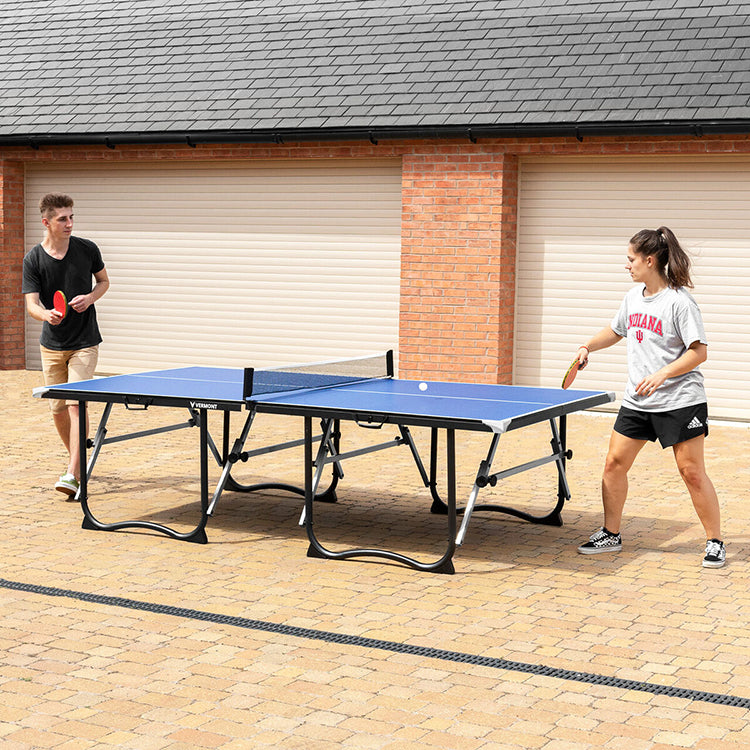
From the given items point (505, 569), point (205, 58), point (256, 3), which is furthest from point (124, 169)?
point (505, 569)

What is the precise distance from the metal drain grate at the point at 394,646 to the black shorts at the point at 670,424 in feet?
6.34

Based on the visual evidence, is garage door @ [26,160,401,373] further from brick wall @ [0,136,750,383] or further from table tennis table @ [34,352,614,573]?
table tennis table @ [34,352,614,573]

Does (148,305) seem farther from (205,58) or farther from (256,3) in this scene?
(256,3)

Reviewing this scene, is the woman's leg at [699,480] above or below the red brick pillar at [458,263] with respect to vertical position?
below

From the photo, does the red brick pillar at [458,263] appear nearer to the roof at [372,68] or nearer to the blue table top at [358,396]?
the roof at [372,68]

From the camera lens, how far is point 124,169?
1636cm

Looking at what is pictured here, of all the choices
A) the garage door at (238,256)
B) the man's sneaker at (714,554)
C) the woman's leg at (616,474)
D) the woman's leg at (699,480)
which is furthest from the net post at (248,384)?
the garage door at (238,256)

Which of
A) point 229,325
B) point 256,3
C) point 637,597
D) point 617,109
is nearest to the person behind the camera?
point 637,597

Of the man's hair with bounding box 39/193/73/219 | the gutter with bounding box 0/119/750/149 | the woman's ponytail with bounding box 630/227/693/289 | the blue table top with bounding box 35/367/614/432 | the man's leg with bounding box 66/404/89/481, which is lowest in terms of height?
the man's leg with bounding box 66/404/89/481

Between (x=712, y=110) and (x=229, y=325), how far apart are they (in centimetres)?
646

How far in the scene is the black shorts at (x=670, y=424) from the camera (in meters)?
6.82

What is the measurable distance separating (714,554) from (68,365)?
4.54 metres

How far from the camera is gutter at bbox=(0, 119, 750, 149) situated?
41.1 feet

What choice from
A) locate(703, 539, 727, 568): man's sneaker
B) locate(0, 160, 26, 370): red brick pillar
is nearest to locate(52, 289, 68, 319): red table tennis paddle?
locate(703, 539, 727, 568): man's sneaker
